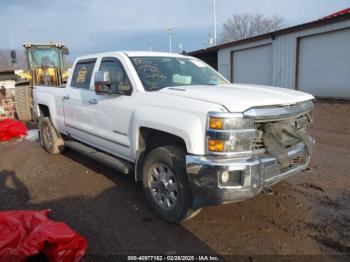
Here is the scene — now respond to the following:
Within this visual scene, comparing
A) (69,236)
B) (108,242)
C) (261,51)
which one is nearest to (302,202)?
(108,242)

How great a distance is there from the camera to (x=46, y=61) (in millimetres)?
16281

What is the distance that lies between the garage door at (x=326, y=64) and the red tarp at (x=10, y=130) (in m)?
12.5

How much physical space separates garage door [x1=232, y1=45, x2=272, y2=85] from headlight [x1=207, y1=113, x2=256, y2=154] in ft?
51.5

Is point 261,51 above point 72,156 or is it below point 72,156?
above

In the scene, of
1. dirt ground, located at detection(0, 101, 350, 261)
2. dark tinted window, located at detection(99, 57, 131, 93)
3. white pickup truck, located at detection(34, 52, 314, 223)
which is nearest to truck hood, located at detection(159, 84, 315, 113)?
white pickup truck, located at detection(34, 52, 314, 223)

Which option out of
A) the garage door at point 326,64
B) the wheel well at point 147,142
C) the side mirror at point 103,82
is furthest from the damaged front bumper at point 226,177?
the garage door at point 326,64

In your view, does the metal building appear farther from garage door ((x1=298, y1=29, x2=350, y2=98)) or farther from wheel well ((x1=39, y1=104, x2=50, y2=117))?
wheel well ((x1=39, y1=104, x2=50, y2=117))

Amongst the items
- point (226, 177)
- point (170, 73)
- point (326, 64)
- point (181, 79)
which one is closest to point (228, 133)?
point (226, 177)

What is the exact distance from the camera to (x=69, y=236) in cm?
280

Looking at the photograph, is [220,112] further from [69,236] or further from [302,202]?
[302,202]

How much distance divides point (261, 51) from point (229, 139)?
16.5 m

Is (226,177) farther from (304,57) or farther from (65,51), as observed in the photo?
(65,51)

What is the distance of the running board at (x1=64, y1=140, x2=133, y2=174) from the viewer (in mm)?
4340

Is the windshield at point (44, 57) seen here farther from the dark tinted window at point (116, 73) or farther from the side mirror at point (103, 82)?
the side mirror at point (103, 82)
